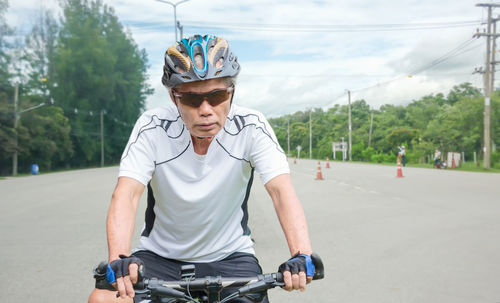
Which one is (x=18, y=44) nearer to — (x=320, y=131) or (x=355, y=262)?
(x=355, y=262)

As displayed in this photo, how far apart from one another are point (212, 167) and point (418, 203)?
34.8 ft

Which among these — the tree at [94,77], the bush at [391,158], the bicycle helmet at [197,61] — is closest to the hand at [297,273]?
the bicycle helmet at [197,61]

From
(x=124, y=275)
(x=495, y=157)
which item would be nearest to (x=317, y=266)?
(x=124, y=275)

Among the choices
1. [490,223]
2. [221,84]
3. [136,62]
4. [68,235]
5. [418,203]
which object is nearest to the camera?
[221,84]

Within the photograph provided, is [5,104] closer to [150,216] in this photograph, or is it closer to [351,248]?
[351,248]

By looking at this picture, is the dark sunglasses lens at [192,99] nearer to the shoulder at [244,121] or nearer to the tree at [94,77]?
the shoulder at [244,121]

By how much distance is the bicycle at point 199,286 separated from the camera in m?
2.01

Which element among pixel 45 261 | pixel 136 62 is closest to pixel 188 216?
pixel 45 261

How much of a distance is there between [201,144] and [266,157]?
1.16 feet

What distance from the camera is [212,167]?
2.74 m

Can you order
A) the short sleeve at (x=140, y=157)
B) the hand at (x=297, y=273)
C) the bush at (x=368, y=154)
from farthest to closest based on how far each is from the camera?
the bush at (x=368, y=154) < the short sleeve at (x=140, y=157) < the hand at (x=297, y=273)

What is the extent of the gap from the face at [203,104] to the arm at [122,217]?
43 centimetres

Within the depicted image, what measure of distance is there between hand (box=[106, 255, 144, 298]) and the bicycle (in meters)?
0.03

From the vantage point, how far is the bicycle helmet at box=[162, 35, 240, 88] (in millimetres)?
2408
